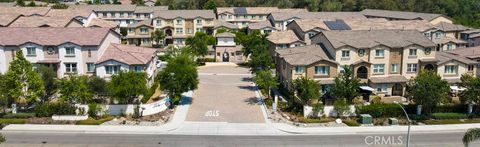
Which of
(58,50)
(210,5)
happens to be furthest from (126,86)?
(210,5)

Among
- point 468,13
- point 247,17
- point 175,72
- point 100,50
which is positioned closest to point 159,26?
point 247,17

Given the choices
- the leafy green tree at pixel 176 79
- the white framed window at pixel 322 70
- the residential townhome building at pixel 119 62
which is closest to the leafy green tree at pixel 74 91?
the residential townhome building at pixel 119 62

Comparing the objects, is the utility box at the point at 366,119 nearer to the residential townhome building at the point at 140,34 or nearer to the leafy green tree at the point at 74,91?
the leafy green tree at the point at 74,91

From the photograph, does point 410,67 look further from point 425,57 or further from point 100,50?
point 100,50

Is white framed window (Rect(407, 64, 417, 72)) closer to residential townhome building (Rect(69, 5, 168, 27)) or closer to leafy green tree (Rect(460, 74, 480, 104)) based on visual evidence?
leafy green tree (Rect(460, 74, 480, 104))

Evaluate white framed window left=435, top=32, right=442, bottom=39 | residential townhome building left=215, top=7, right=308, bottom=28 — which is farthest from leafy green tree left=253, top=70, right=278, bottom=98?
residential townhome building left=215, top=7, right=308, bottom=28
